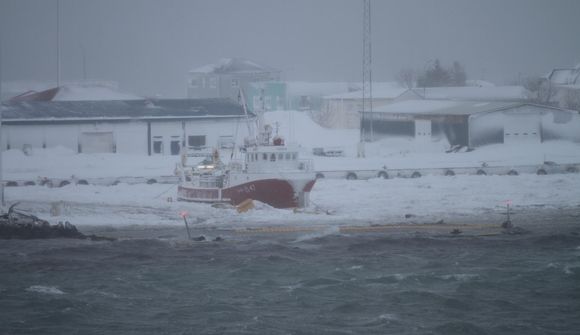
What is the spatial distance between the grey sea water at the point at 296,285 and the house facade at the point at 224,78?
193 feet

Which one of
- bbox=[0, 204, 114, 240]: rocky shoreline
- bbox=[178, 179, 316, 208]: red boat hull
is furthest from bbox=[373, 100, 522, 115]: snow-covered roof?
bbox=[0, 204, 114, 240]: rocky shoreline

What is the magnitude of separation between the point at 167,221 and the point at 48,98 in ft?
94.0

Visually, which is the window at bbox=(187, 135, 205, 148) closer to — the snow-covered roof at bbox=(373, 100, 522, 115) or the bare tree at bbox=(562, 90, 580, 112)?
the snow-covered roof at bbox=(373, 100, 522, 115)

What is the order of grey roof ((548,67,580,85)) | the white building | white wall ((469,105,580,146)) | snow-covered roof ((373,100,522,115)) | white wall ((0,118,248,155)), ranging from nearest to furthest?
white wall ((0,118,248,155)), white wall ((469,105,580,146)), snow-covered roof ((373,100,522,115)), the white building, grey roof ((548,67,580,85))

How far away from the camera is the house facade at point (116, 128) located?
144 feet

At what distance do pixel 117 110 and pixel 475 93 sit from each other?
97.7 ft

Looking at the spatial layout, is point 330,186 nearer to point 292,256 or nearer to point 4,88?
point 292,256

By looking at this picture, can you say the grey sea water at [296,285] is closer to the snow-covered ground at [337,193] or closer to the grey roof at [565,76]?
the snow-covered ground at [337,193]

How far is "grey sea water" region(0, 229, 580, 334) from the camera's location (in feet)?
55.8

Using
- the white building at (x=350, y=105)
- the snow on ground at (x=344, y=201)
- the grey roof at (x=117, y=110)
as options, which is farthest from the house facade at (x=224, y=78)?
the snow on ground at (x=344, y=201)

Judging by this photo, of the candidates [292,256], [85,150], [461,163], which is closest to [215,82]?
[85,150]

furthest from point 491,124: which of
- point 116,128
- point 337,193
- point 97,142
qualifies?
point 97,142

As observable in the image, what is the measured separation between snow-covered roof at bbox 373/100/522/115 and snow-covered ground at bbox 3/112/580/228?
283 cm

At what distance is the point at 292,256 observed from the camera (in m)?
22.9
